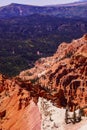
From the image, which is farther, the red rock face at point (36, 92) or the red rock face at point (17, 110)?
the red rock face at point (36, 92)

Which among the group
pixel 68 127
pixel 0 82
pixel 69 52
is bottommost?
pixel 68 127

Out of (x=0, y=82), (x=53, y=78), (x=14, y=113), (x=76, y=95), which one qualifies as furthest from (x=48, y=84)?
(x=14, y=113)

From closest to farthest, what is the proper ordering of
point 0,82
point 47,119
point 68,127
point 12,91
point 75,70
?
point 68,127
point 47,119
point 12,91
point 0,82
point 75,70

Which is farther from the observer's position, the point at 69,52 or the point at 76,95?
the point at 69,52

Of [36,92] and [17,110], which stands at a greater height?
[36,92]

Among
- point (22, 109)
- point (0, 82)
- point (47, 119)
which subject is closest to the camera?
point (47, 119)

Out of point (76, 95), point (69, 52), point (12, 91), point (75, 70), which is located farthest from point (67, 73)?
point (12, 91)

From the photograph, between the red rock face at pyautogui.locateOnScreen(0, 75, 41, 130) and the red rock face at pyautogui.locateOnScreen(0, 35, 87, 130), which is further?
the red rock face at pyautogui.locateOnScreen(0, 35, 87, 130)

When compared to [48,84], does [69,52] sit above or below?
above

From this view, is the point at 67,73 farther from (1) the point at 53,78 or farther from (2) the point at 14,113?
(2) the point at 14,113

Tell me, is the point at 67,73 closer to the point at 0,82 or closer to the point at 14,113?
the point at 0,82

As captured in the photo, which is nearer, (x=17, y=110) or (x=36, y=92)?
(x=17, y=110)
